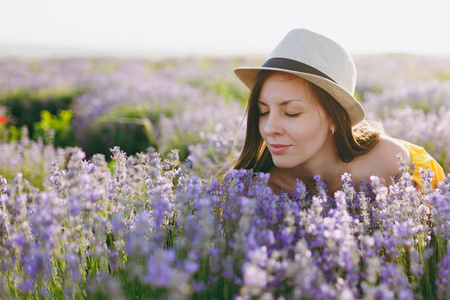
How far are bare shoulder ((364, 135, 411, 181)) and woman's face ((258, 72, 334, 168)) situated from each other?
1.66 ft

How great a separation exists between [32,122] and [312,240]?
25.4 ft

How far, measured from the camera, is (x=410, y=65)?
12.5 metres

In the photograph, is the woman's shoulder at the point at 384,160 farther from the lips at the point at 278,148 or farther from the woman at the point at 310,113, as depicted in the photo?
the lips at the point at 278,148

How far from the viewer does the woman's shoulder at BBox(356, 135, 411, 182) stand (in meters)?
2.59

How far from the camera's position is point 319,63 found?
7.39 ft

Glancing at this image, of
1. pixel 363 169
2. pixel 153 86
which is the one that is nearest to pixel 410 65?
pixel 153 86

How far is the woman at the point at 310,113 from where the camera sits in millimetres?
2221

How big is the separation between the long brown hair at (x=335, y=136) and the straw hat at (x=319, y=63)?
0.17 ft

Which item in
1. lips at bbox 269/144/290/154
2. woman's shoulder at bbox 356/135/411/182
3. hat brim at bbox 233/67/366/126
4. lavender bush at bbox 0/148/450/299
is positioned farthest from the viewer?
woman's shoulder at bbox 356/135/411/182

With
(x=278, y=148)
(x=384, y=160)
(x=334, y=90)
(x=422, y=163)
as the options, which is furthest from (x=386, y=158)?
(x=278, y=148)

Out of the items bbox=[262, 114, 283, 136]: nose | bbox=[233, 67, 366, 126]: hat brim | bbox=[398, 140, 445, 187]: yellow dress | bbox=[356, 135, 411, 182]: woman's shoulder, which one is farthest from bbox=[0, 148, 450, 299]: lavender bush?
bbox=[398, 140, 445, 187]: yellow dress

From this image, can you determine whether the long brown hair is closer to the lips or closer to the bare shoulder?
the bare shoulder

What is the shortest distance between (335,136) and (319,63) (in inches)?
19.8

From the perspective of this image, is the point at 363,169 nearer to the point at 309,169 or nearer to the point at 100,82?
the point at 309,169
